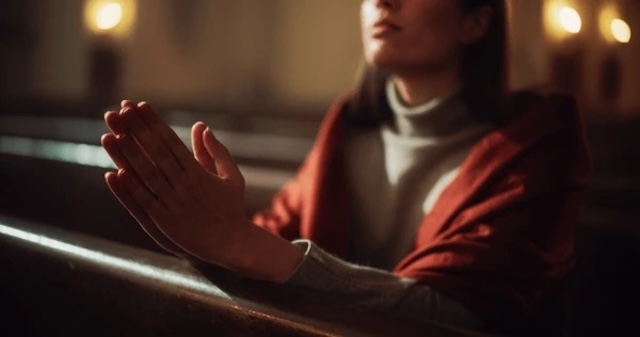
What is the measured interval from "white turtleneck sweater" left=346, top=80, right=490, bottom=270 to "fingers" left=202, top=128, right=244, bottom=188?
242 millimetres

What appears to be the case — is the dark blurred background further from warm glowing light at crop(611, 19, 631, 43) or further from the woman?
the woman

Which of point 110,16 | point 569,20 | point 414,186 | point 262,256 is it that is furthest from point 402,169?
point 110,16

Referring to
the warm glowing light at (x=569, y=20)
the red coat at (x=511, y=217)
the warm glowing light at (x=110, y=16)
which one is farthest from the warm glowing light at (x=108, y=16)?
the red coat at (x=511, y=217)

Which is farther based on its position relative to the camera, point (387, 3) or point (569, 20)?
point (569, 20)

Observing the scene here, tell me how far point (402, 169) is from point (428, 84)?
0.09 metres

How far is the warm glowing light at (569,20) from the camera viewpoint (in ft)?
3.76

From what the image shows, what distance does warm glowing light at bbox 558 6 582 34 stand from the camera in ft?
3.76

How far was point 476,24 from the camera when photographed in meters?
0.78

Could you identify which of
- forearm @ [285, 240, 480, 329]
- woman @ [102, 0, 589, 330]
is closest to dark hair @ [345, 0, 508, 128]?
woman @ [102, 0, 589, 330]

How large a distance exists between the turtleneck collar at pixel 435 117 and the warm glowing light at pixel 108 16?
3.60 feet

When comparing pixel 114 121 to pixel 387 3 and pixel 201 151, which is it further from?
pixel 387 3

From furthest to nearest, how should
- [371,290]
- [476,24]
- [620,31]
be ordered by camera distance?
[620,31]
[476,24]
[371,290]

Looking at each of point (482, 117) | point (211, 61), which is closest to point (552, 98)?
point (482, 117)

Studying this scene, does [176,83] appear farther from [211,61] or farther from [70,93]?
[70,93]
